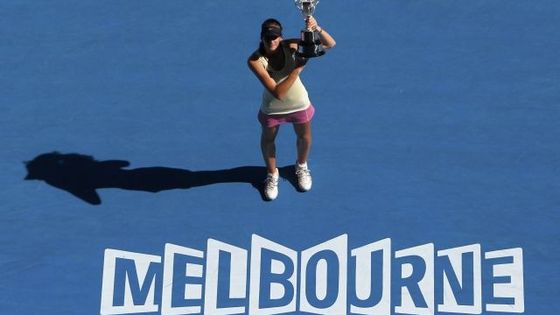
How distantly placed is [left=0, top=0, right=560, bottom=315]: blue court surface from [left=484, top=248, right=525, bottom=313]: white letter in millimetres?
14

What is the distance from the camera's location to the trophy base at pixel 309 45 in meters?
5.92

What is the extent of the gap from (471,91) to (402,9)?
3.39 feet

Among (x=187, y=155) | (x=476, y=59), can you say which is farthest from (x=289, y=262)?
(x=476, y=59)

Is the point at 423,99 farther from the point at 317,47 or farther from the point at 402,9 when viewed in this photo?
the point at 317,47

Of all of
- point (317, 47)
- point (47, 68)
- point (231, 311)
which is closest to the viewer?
point (317, 47)

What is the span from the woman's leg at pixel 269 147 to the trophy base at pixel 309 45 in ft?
2.67

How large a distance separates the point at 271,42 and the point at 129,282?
6.78 feet

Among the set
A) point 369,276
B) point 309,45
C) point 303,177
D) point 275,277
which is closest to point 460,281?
point 369,276

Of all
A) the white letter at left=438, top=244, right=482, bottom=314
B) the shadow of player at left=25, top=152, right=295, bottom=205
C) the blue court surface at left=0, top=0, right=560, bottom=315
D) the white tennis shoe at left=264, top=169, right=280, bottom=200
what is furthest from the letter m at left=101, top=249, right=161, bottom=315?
the white letter at left=438, top=244, right=482, bottom=314

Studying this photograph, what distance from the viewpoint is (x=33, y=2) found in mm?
8242

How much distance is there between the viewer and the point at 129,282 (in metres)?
6.66

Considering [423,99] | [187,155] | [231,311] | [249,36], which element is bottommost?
[231,311]

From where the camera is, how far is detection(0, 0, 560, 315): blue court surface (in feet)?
21.7

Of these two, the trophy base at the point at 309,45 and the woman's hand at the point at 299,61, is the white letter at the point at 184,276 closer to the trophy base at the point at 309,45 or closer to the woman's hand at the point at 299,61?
the woman's hand at the point at 299,61
